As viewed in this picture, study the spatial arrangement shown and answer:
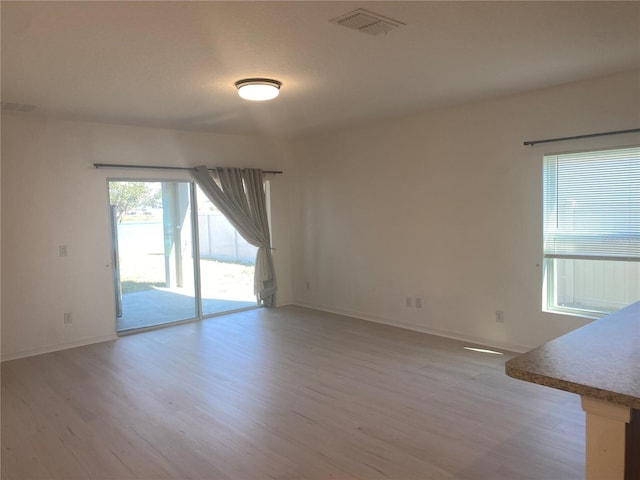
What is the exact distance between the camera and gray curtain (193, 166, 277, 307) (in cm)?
615

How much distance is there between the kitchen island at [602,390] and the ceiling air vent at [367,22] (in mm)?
1900

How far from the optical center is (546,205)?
14.4ft

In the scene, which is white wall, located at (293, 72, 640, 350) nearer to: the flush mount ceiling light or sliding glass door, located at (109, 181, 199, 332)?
sliding glass door, located at (109, 181, 199, 332)

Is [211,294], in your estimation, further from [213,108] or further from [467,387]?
[467,387]

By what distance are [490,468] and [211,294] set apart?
4.72 metres

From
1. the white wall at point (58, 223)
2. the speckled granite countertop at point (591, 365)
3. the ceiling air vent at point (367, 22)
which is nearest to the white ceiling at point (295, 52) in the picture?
the ceiling air vent at point (367, 22)

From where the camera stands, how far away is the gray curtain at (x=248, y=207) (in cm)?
615

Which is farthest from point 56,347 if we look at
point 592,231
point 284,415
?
point 592,231

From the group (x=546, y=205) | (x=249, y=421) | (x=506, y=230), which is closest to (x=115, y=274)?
(x=249, y=421)

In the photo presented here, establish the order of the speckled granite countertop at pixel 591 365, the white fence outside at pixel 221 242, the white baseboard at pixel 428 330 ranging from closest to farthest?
the speckled granite countertop at pixel 591 365
the white baseboard at pixel 428 330
the white fence outside at pixel 221 242

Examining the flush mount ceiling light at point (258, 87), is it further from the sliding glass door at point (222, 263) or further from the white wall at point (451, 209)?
the sliding glass door at point (222, 263)

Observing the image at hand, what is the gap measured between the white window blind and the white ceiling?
29.2 inches

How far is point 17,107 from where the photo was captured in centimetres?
437

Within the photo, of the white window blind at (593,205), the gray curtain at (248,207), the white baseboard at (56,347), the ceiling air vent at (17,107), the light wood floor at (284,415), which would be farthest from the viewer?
the gray curtain at (248,207)
